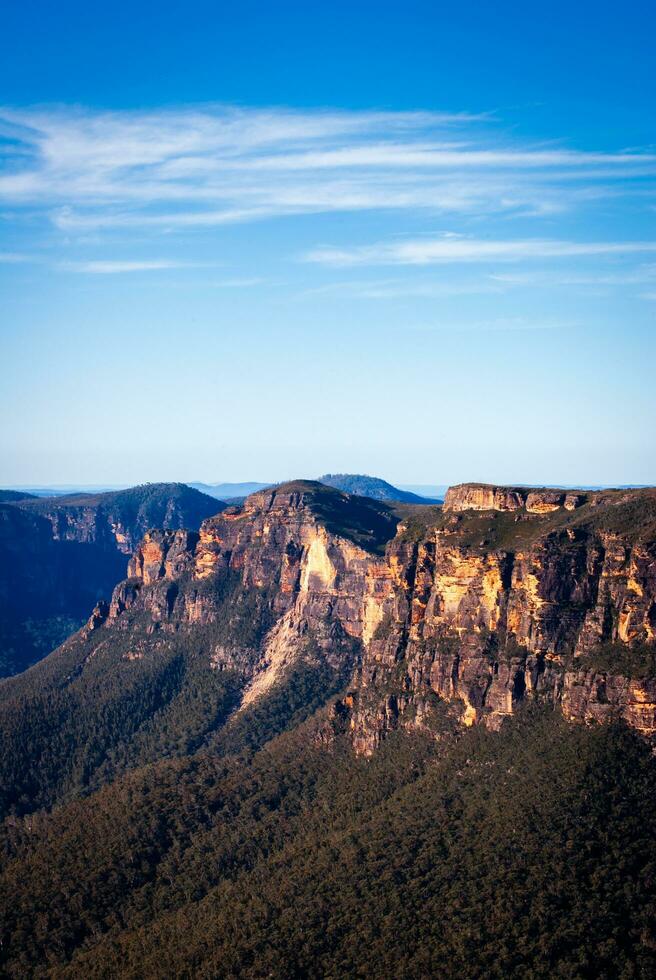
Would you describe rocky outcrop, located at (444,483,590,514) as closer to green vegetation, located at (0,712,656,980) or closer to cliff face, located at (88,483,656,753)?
cliff face, located at (88,483,656,753)

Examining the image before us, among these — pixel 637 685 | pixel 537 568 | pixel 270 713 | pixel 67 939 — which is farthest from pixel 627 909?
pixel 270 713

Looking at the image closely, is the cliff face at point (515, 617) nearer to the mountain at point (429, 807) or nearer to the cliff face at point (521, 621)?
the cliff face at point (521, 621)

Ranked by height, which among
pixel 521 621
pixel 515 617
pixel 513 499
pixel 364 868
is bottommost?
pixel 364 868

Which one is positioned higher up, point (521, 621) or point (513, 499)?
point (513, 499)

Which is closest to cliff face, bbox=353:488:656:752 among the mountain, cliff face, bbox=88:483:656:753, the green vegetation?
cliff face, bbox=88:483:656:753

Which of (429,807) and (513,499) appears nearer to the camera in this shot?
(429,807)

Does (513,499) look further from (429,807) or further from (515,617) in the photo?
(429,807)

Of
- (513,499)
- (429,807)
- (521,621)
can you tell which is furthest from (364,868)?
(513,499)

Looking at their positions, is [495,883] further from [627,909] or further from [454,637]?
[454,637]
